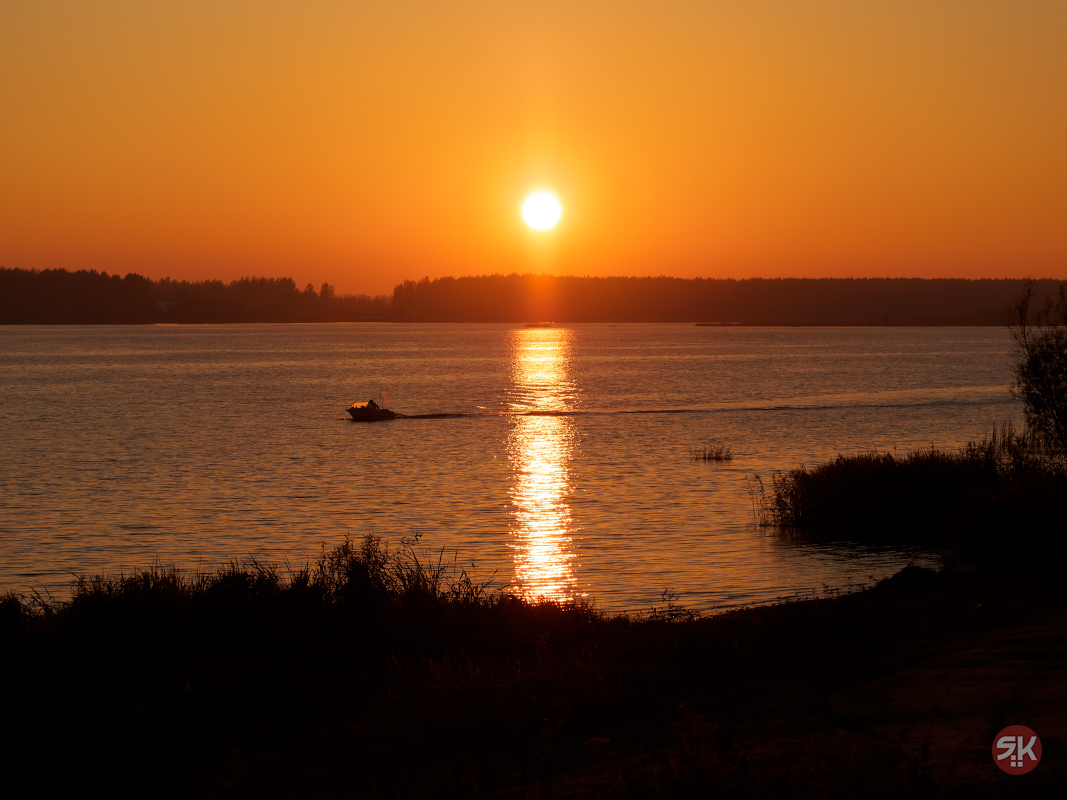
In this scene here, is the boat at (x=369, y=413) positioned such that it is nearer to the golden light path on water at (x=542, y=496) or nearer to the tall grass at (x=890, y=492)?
the golden light path on water at (x=542, y=496)

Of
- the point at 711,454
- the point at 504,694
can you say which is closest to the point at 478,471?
the point at 711,454

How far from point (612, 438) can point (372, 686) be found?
4310 centimetres

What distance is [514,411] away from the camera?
73188mm

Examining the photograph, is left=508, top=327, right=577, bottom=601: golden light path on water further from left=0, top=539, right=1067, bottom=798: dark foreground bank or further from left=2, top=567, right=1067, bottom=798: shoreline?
left=2, top=567, right=1067, bottom=798: shoreline

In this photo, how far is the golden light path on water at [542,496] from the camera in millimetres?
20719

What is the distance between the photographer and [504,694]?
32.4 ft

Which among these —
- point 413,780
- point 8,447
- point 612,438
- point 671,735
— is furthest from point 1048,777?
point 8,447

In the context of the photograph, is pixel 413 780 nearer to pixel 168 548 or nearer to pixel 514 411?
pixel 168 548

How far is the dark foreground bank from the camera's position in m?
7.80

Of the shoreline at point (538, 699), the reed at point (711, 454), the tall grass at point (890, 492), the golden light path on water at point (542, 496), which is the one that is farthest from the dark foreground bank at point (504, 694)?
the reed at point (711, 454)
